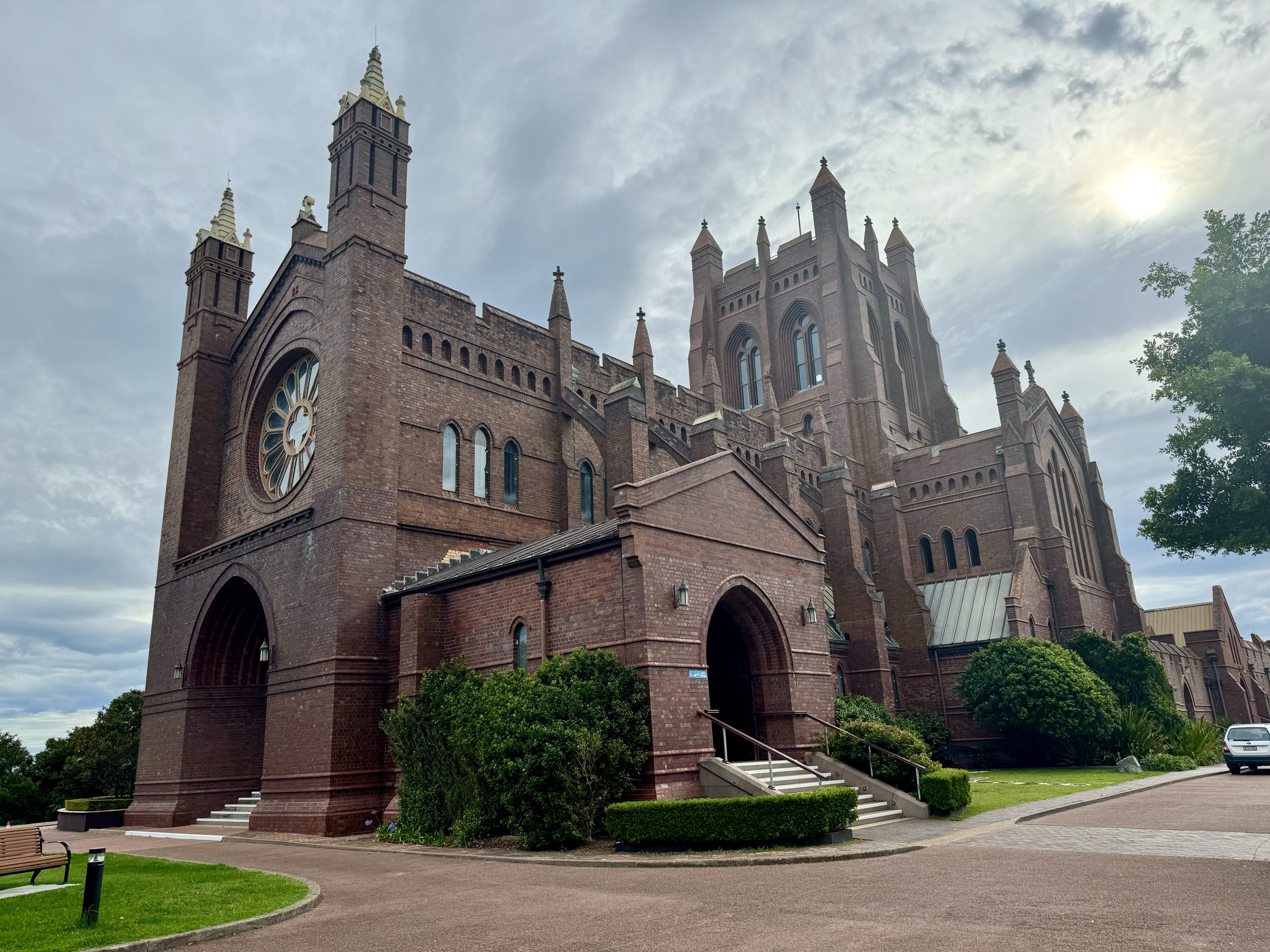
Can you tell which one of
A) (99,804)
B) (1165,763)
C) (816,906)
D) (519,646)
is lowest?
(816,906)

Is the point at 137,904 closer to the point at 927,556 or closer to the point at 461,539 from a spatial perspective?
the point at 461,539

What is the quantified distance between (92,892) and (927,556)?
38.2 meters

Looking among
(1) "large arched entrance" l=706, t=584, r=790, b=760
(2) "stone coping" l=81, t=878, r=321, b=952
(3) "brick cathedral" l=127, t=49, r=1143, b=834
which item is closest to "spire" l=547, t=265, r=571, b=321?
(3) "brick cathedral" l=127, t=49, r=1143, b=834

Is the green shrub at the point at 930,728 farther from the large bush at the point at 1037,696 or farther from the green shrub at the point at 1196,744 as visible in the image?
the green shrub at the point at 1196,744

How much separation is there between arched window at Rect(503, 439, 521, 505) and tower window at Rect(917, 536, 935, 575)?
23.0 metres

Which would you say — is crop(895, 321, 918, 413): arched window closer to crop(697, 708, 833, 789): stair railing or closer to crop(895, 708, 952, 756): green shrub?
crop(895, 708, 952, 756): green shrub

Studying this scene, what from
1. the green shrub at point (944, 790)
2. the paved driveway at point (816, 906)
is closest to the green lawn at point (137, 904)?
the paved driveway at point (816, 906)

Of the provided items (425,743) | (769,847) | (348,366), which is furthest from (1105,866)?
(348,366)

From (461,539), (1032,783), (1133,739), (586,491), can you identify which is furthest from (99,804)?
(1133,739)

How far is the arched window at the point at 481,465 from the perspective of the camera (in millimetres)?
24906

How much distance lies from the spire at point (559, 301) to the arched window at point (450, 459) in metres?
5.55

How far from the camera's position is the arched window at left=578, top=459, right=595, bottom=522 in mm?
27266

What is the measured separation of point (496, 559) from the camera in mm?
20734

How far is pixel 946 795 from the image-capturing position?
16.1 metres
